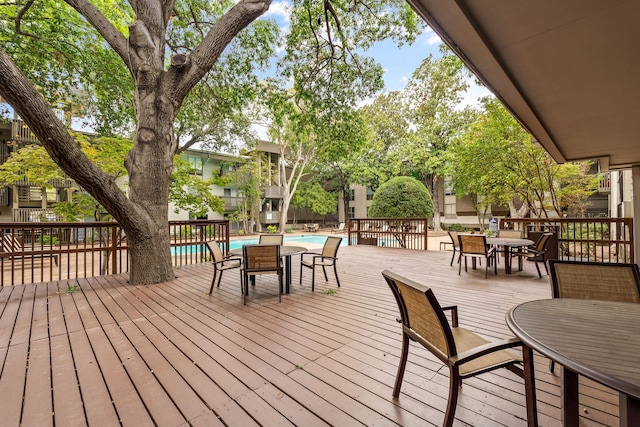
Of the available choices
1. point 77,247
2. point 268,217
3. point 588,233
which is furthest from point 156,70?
point 268,217

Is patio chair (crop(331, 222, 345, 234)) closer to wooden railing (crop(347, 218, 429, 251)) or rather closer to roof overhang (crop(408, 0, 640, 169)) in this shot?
wooden railing (crop(347, 218, 429, 251))

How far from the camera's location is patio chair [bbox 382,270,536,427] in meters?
1.36

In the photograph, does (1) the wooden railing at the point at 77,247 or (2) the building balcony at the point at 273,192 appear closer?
(1) the wooden railing at the point at 77,247

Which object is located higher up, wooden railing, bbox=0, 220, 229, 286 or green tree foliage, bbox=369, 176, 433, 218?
green tree foliage, bbox=369, 176, 433, 218

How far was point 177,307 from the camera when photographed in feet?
11.9

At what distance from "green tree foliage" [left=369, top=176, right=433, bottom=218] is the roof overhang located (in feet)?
24.9

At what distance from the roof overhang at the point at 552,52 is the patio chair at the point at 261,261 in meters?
3.06

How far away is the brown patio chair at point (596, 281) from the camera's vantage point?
1.84 metres

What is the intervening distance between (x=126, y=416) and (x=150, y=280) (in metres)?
3.69

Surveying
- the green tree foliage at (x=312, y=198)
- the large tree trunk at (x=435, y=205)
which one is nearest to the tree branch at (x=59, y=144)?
the green tree foliage at (x=312, y=198)

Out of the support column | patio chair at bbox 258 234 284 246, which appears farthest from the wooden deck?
the support column

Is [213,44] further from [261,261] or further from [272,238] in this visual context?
[261,261]

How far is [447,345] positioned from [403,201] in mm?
9751

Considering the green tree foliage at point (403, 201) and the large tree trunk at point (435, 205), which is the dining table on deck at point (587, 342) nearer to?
the green tree foliage at point (403, 201)
